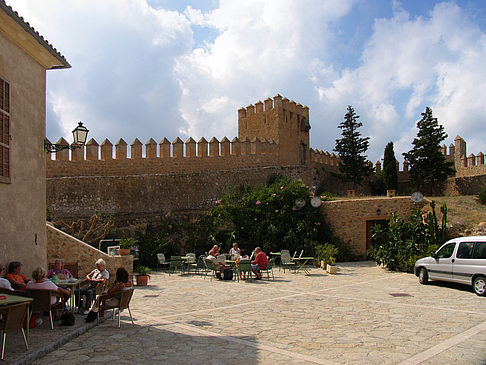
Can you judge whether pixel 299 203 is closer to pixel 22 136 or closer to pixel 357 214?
pixel 357 214

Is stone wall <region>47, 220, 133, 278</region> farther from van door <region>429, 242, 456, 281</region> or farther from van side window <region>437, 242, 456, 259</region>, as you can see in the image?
van side window <region>437, 242, 456, 259</region>

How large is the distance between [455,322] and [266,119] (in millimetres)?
17523

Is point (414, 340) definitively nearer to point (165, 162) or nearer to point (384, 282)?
point (384, 282)

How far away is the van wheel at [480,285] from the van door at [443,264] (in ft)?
2.69

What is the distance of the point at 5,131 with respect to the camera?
7.19m

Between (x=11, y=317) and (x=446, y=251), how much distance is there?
33.4 feet

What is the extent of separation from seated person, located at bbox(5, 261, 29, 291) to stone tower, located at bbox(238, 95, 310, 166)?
52.4 ft

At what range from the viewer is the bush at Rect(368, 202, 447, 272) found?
14023 millimetres

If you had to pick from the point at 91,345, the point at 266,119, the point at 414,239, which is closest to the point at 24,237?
the point at 91,345

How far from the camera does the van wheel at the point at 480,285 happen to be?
31.5 ft

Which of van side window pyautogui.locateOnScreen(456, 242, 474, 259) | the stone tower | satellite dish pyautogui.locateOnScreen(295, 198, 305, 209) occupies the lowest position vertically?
van side window pyautogui.locateOnScreen(456, 242, 474, 259)

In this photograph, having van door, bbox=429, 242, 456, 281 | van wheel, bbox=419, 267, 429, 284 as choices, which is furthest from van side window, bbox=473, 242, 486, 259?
van wheel, bbox=419, 267, 429, 284

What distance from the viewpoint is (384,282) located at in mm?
11711

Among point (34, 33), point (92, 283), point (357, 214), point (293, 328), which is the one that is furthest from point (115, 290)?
point (357, 214)
